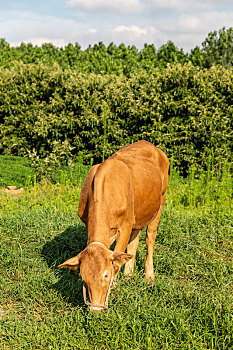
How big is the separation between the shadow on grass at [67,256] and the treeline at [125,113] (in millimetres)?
4802

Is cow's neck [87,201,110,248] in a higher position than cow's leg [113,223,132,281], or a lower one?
higher

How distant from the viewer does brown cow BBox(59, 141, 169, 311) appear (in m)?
3.19

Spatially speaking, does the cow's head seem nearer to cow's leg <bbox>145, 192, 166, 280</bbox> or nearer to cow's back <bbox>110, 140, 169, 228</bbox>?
cow's back <bbox>110, 140, 169, 228</bbox>

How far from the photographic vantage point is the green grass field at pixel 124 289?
347 cm

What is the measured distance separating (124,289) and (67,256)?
51.4 inches

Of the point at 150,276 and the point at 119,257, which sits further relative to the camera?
the point at 150,276

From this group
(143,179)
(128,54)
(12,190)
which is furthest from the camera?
(128,54)

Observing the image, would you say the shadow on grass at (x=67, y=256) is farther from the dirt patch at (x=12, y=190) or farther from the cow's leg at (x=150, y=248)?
the dirt patch at (x=12, y=190)

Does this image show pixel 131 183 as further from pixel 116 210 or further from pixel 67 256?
pixel 67 256

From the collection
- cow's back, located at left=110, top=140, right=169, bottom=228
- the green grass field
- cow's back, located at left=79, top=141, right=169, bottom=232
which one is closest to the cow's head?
the green grass field

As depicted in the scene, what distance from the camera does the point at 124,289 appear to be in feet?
13.6

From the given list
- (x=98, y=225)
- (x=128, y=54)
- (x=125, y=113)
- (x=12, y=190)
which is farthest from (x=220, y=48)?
(x=98, y=225)

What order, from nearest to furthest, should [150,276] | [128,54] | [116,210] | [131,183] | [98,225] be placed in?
[98,225] < [116,210] < [131,183] < [150,276] < [128,54]

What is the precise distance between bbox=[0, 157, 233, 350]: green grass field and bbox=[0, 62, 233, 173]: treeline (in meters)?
3.60
